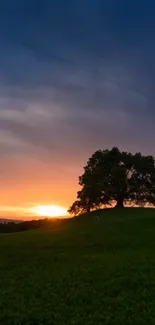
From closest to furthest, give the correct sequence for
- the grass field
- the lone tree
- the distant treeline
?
the grass field → the distant treeline → the lone tree

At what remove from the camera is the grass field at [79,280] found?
19.2m

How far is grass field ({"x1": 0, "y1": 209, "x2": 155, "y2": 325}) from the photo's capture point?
1923 centimetres

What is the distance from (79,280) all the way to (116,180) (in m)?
65.5

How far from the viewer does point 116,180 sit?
301 feet

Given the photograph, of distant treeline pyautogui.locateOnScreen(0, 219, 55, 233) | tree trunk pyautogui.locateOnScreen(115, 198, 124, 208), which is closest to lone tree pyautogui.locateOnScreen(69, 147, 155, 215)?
tree trunk pyautogui.locateOnScreen(115, 198, 124, 208)

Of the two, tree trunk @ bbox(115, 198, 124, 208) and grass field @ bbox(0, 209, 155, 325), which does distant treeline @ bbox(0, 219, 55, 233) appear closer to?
tree trunk @ bbox(115, 198, 124, 208)

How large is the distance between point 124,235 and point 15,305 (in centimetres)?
3069

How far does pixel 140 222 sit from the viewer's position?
62.0 meters

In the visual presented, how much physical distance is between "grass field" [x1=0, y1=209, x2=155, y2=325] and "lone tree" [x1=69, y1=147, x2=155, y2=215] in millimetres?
41848

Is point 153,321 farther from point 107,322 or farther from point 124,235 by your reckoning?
point 124,235

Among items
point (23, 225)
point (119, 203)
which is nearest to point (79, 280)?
point (23, 225)

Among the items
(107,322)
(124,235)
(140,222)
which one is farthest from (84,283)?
(140,222)

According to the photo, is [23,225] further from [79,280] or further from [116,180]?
[79,280]

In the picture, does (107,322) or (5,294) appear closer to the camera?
(107,322)
